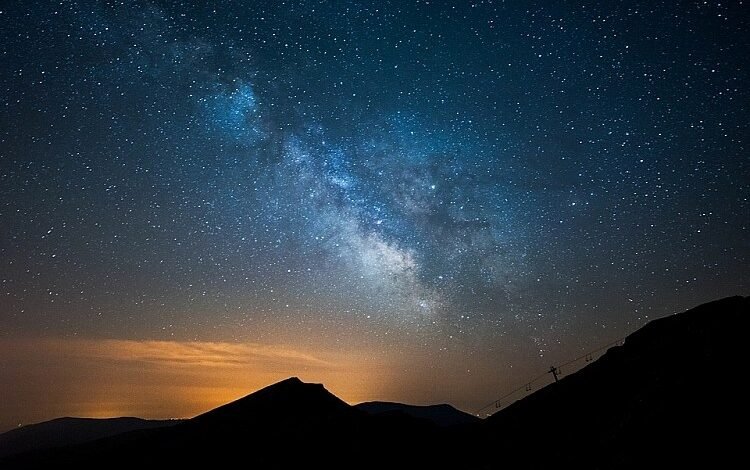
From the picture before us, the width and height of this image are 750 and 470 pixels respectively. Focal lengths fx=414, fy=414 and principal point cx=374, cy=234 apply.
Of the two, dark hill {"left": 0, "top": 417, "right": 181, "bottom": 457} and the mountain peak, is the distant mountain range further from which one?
dark hill {"left": 0, "top": 417, "right": 181, "bottom": 457}

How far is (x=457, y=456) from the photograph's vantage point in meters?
19.9

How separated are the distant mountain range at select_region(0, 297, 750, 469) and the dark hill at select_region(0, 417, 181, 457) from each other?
95.6 m

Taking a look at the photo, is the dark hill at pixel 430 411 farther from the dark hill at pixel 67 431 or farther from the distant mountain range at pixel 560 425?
the distant mountain range at pixel 560 425

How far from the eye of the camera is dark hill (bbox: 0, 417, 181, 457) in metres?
105

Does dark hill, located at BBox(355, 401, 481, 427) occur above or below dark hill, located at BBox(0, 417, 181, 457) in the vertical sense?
below

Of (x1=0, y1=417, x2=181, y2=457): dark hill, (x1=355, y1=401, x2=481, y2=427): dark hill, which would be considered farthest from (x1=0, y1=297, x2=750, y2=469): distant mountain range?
(x1=0, y1=417, x2=181, y2=457): dark hill

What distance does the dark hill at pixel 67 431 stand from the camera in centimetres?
10494

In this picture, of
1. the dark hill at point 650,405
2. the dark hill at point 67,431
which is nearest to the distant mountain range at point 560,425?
the dark hill at point 650,405

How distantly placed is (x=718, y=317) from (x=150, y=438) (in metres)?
31.8

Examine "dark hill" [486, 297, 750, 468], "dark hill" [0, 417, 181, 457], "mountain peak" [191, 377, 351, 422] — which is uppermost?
"dark hill" [0, 417, 181, 457]

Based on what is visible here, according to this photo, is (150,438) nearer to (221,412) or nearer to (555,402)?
(221,412)

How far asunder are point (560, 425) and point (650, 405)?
4009 mm

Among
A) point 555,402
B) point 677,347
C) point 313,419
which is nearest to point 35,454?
point 313,419

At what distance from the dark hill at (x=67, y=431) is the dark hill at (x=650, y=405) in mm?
114385
